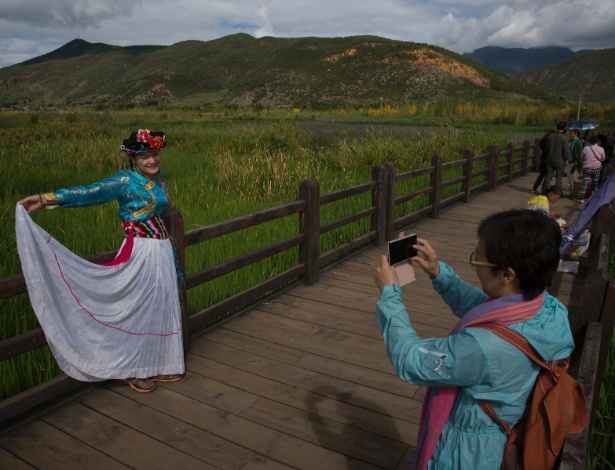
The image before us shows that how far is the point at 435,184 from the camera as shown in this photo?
8.73 metres

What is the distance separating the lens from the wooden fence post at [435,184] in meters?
8.66

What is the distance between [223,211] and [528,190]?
26.5 ft

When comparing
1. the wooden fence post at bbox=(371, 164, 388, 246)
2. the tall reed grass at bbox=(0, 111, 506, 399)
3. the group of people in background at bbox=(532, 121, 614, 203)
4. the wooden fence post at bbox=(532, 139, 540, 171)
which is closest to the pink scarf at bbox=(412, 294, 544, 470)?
the tall reed grass at bbox=(0, 111, 506, 399)

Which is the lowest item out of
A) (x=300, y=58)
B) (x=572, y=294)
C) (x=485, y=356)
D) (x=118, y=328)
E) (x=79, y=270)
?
(x=572, y=294)

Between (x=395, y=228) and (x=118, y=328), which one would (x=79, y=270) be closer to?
(x=118, y=328)

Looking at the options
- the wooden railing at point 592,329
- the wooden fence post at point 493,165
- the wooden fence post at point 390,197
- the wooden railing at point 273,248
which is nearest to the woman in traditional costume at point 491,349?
the wooden railing at point 592,329

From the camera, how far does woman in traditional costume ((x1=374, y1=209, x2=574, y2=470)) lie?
57.5 inches

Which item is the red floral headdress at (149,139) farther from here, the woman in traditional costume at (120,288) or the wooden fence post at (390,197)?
the wooden fence post at (390,197)

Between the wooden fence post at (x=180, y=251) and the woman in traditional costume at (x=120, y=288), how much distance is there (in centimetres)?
8

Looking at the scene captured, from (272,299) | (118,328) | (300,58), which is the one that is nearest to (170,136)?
(272,299)

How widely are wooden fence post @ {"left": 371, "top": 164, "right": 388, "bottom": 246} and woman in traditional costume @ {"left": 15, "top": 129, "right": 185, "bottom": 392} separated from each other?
3915 millimetres

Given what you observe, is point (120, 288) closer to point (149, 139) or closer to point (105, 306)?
point (105, 306)

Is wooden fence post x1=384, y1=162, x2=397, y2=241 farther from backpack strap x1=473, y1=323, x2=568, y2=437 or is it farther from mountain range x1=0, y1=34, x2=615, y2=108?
mountain range x1=0, y1=34, x2=615, y2=108

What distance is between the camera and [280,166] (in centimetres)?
998
